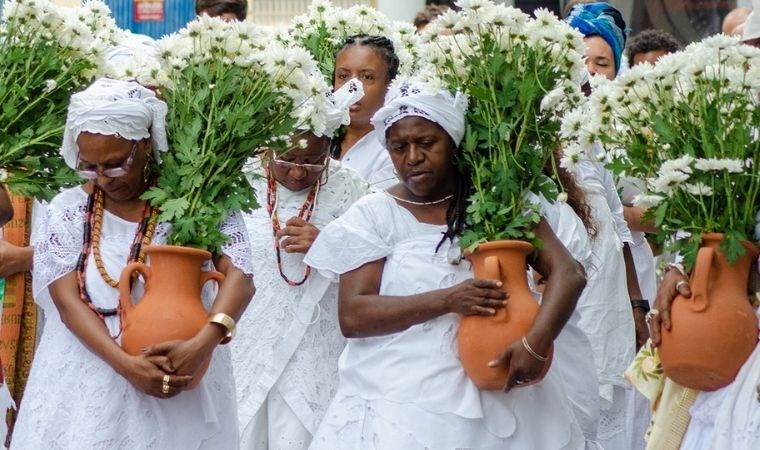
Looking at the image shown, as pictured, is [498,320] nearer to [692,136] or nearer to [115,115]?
[692,136]

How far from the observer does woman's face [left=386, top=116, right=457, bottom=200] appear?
6.66 metres

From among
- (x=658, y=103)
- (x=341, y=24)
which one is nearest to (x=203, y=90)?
(x=658, y=103)

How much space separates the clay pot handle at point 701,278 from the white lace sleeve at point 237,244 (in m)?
1.68

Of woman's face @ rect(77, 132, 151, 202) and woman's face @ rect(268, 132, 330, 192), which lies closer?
woman's face @ rect(77, 132, 151, 202)

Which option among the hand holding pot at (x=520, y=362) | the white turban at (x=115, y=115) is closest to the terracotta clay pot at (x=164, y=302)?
the white turban at (x=115, y=115)

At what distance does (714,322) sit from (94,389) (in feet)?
7.40

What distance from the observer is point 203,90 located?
6.87 meters

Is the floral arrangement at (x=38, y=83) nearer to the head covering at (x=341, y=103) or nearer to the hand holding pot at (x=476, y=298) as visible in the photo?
the head covering at (x=341, y=103)

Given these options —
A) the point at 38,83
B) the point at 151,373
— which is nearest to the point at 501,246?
the point at 151,373

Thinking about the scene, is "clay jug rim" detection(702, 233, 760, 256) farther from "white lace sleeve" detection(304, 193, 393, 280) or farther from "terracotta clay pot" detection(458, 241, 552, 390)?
"white lace sleeve" detection(304, 193, 393, 280)

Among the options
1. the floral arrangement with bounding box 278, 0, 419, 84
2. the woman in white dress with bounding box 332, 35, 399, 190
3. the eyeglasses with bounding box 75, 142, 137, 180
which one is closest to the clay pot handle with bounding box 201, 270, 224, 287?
the eyeglasses with bounding box 75, 142, 137, 180

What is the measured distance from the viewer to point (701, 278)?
6.16m

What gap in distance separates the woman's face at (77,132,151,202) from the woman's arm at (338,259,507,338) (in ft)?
2.89

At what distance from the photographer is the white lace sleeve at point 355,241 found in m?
6.62
